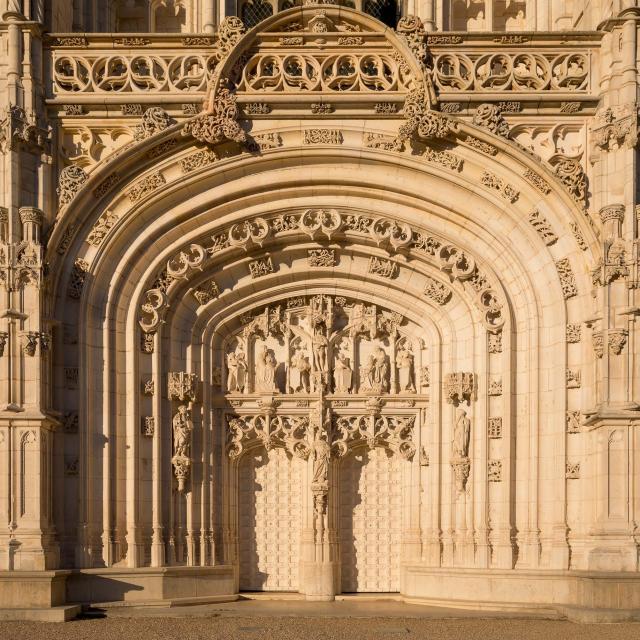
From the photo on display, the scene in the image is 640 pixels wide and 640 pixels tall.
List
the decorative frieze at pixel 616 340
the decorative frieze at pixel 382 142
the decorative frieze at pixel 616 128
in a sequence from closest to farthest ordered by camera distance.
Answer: the decorative frieze at pixel 616 340
the decorative frieze at pixel 616 128
the decorative frieze at pixel 382 142

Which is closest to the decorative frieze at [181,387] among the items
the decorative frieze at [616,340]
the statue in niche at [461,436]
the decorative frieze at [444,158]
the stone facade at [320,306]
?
the stone facade at [320,306]

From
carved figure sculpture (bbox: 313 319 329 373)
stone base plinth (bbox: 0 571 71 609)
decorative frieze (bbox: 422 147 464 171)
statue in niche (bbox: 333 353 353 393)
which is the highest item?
decorative frieze (bbox: 422 147 464 171)

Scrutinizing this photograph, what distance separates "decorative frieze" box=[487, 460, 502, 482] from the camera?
19656 millimetres

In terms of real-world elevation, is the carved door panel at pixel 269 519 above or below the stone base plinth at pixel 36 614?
above

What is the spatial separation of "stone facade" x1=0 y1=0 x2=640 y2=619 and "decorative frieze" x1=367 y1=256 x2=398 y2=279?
34 mm

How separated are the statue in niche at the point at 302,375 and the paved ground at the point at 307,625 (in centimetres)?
338

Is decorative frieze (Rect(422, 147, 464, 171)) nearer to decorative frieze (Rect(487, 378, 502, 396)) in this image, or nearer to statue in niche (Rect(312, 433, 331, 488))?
decorative frieze (Rect(487, 378, 502, 396))

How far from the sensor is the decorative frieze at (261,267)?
811 inches

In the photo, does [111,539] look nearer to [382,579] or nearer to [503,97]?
[382,579]

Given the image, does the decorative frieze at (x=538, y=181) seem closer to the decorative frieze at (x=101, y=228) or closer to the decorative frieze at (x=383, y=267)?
the decorative frieze at (x=383, y=267)

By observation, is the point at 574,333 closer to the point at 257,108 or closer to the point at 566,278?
the point at 566,278

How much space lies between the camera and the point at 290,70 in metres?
20.0

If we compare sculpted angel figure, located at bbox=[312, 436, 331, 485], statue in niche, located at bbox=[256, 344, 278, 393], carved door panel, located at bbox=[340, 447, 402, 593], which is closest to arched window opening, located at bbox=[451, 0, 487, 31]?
statue in niche, located at bbox=[256, 344, 278, 393]

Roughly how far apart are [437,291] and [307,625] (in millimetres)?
5739
